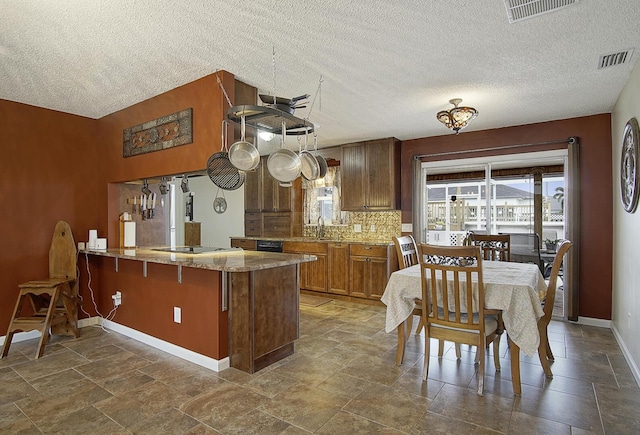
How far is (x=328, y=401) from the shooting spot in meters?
2.45

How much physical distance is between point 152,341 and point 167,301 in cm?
48

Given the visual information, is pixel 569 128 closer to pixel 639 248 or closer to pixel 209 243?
pixel 639 248

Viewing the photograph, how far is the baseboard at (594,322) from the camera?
4152 mm

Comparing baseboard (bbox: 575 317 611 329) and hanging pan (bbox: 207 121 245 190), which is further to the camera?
baseboard (bbox: 575 317 611 329)

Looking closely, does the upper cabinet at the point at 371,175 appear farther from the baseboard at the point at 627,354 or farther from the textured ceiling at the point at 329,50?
the baseboard at the point at 627,354

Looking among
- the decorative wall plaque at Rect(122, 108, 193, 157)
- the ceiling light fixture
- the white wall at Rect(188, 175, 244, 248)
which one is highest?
the ceiling light fixture

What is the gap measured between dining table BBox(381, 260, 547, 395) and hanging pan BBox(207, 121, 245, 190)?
153 centimetres

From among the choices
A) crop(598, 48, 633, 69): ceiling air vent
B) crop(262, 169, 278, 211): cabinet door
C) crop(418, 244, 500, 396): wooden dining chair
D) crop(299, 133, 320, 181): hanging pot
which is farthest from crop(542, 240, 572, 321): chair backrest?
crop(262, 169, 278, 211): cabinet door

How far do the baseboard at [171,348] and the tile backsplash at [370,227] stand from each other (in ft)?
11.1

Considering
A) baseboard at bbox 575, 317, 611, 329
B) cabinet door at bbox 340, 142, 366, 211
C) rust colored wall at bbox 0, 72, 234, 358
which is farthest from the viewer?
cabinet door at bbox 340, 142, 366, 211

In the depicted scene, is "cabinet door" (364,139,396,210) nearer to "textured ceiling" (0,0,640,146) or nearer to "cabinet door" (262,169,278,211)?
"textured ceiling" (0,0,640,146)

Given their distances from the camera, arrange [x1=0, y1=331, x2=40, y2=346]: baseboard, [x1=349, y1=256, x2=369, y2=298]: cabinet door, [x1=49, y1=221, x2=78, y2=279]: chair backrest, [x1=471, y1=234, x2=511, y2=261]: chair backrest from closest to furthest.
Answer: [x1=0, y1=331, x2=40, y2=346]: baseboard, [x1=49, y1=221, x2=78, y2=279]: chair backrest, [x1=471, y1=234, x2=511, y2=261]: chair backrest, [x1=349, y1=256, x2=369, y2=298]: cabinet door

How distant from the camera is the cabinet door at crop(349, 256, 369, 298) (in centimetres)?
525

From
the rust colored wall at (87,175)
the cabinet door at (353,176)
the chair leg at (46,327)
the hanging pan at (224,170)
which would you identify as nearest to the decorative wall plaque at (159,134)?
the rust colored wall at (87,175)
